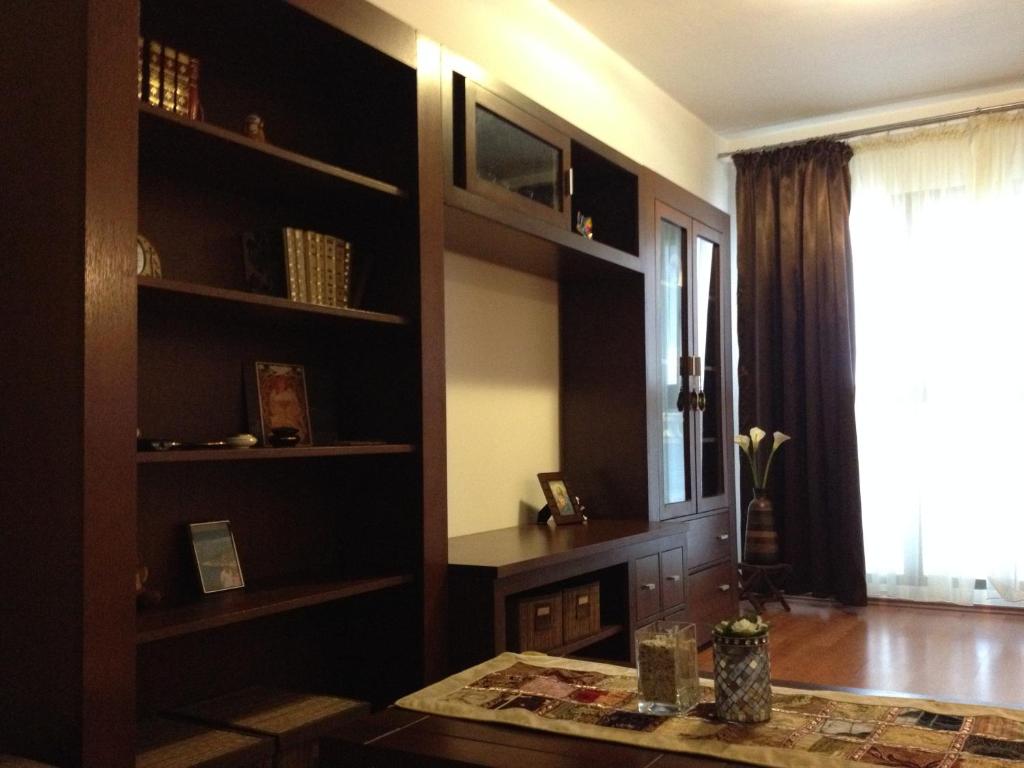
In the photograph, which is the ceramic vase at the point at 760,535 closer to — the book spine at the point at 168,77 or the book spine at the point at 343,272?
the book spine at the point at 343,272

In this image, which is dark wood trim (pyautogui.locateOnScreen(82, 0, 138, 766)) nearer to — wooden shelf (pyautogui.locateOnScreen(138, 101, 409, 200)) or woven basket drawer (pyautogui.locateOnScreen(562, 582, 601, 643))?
wooden shelf (pyautogui.locateOnScreen(138, 101, 409, 200))

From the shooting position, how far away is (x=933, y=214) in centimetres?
511

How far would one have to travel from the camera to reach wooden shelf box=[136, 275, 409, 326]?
6.06 feet

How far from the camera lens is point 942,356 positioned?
16.5 ft

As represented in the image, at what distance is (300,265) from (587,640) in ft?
4.99

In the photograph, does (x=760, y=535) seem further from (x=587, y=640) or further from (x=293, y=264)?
(x=293, y=264)

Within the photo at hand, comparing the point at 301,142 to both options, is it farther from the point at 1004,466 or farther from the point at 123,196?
the point at 1004,466

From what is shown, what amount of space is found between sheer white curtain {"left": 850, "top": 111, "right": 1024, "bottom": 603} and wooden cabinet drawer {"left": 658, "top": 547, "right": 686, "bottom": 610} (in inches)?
76.8

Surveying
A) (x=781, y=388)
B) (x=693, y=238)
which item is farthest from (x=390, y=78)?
(x=781, y=388)

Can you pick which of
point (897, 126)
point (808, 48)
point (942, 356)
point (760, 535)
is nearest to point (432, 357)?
point (808, 48)

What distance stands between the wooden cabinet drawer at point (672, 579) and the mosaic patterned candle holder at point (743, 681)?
2116 millimetres

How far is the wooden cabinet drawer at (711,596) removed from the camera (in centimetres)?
402

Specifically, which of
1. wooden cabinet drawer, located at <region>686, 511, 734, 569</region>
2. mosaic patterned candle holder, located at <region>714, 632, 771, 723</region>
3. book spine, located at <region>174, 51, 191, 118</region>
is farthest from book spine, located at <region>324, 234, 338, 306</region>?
wooden cabinet drawer, located at <region>686, 511, 734, 569</region>

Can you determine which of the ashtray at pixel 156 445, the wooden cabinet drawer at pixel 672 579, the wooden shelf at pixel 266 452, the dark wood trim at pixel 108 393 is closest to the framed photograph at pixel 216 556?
the wooden shelf at pixel 266 452
